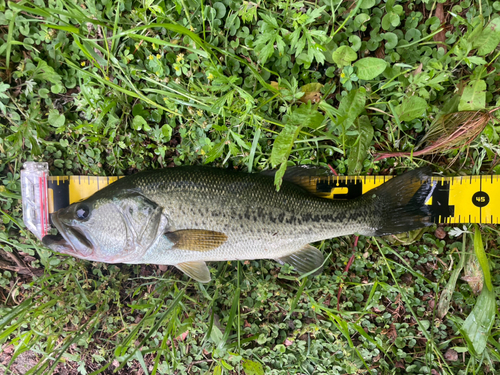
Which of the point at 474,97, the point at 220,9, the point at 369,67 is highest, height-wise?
the point at 220,9

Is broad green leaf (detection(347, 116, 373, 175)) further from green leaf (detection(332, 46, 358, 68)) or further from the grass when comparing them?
green leaf (detection(332, 46, 358, 68))

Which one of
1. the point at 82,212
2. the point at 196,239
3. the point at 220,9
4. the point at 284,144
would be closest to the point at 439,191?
the point at 284,144

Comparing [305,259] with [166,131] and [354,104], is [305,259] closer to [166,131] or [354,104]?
[354,104]

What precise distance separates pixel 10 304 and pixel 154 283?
151 centimetres

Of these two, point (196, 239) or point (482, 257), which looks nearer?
point (196, 239)

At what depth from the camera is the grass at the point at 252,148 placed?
2352 millimetres

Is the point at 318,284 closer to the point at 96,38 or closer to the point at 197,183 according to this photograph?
the point at 197,183

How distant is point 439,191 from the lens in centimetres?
255

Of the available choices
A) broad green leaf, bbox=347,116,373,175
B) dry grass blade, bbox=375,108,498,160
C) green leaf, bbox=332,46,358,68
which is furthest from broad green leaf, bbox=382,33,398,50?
dry grass blade, bbox=375,108,498,160

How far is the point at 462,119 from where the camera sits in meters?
2.35

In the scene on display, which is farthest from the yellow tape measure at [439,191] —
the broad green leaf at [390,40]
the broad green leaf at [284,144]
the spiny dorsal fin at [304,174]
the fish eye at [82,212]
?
the broad green leaf at [390,40]

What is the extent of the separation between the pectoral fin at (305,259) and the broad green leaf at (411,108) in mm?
1408

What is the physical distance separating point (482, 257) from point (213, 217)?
238cm

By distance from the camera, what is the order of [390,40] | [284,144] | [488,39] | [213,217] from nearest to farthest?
[284,144] < [488,39] < [213,217] < [390,40]
